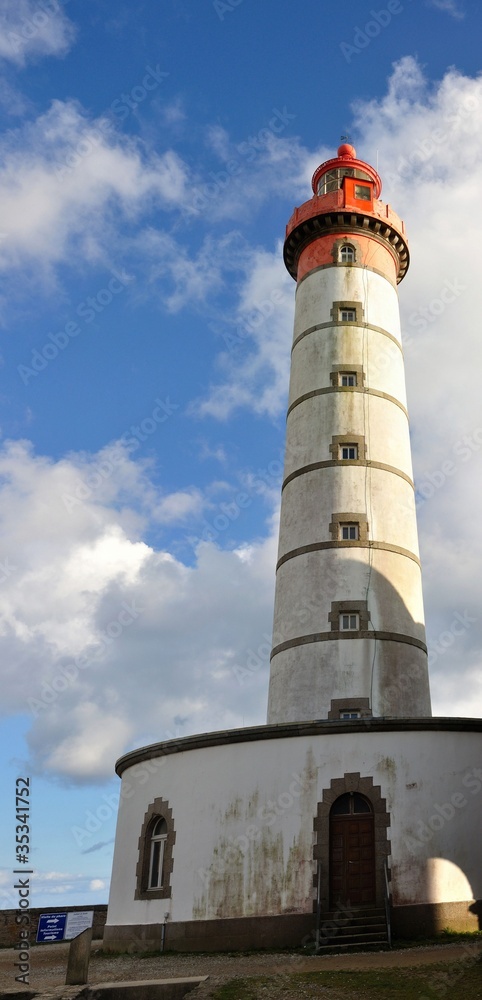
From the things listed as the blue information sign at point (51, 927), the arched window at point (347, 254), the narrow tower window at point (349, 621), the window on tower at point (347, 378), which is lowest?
the blue information sign at point (51, 927)

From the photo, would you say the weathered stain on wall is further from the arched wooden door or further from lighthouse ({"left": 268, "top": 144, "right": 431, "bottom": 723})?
lighthouse ({"left": 268, "top": 144, "right": 431, "bottom": 723})

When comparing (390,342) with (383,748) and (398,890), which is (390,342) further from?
(398,890)

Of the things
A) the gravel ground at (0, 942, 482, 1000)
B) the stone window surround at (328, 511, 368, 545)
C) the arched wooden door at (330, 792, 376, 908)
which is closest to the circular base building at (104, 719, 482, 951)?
the arched wooden door at (330, 792, 376, 908)

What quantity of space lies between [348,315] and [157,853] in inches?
673

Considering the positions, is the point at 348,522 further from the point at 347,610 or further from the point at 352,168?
the point at 352,168

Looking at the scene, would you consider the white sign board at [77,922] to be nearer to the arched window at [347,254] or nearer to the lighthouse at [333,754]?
the lighthouse at [333,754]

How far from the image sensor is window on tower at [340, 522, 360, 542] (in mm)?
23391

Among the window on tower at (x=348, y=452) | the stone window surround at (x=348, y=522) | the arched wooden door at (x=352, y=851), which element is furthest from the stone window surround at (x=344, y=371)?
the arched wooden door at (x=352, y=851)

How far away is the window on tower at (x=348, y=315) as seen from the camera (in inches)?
1057

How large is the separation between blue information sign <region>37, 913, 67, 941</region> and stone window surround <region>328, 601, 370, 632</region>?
985 cm

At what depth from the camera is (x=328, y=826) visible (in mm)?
16500

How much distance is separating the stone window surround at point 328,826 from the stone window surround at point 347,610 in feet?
19.3

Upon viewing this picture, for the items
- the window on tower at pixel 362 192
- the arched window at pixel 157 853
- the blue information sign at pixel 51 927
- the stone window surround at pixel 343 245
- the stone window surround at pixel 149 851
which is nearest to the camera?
the stone window surround at pixel 149 851

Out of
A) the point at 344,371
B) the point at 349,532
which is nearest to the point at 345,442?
the point at 344,371
